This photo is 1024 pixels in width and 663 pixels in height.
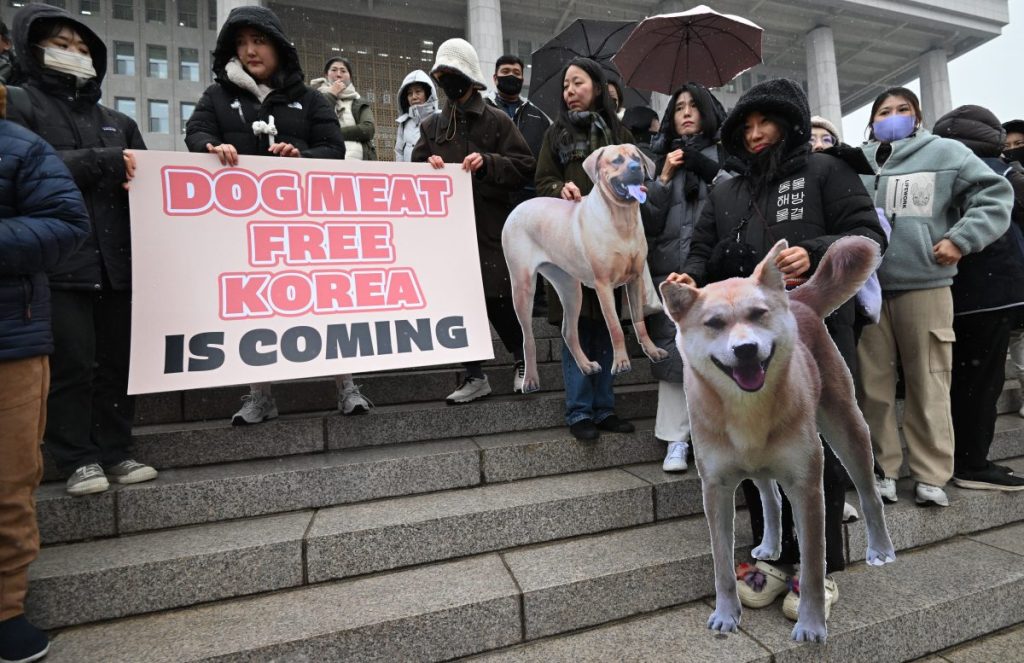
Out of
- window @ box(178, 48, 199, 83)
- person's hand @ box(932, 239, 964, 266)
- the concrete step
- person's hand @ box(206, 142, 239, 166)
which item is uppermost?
window @ box(178, 48, 199, 83)

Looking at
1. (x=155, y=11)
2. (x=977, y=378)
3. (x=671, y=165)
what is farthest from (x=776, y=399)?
(x=155, y=11)

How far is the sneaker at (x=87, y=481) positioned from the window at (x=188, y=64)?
25.9 metres

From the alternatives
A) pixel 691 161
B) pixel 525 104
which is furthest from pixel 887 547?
pixel 525 104

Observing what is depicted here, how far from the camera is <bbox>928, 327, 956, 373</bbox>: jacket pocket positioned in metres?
2.99

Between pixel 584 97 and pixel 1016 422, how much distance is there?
4631 mm

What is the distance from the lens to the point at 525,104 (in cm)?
496

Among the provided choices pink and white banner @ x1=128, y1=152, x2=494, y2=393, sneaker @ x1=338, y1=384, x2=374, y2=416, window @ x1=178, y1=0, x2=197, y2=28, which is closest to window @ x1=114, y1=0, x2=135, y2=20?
window @ x1=178, y1=0, x2=197, y2=28

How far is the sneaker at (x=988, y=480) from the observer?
318 centimetres

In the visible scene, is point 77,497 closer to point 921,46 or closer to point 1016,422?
point 1016,422

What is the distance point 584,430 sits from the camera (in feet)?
10.6

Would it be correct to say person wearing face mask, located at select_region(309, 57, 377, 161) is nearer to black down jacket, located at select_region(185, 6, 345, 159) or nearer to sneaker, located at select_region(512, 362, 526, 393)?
black down jacket, located at select_region(185, 6, 345, 159)

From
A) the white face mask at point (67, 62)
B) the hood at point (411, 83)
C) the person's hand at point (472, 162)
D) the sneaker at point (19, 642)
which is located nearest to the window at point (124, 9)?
the hood at point (411, 83)

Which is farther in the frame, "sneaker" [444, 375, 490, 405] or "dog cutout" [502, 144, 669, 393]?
"sneaker" [444, 375, 490, 405]

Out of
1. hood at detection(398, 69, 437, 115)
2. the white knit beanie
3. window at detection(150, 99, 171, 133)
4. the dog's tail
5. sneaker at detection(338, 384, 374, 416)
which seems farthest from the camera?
window at detection(150, 99, 171, 133)
